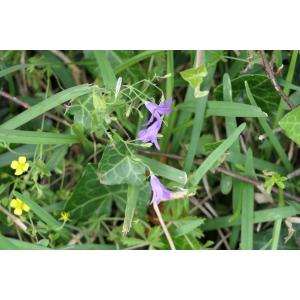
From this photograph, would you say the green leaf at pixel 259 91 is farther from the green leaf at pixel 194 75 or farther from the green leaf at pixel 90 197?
the green leaf at pixel 90 197

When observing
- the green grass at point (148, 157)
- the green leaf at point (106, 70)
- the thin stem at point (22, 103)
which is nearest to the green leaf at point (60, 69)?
the green grass at point (148, 157)

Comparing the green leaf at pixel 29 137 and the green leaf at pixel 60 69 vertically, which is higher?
the green leaf at pixel 60 69

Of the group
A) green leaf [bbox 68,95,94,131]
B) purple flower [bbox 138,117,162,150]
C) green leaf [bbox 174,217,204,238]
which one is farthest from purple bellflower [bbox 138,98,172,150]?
green leaf [bbox 174,217,204,238]

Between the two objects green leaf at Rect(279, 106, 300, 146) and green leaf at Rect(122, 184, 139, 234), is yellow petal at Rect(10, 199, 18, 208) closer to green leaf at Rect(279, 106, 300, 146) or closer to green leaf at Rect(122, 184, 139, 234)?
green leaf at Rect(122, 184, 139, 234)

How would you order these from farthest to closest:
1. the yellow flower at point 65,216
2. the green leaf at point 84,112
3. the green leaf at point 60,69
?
the green leaf at point 60,69 < the yellow flower at point 65,216 < the green leaf at point 84,112

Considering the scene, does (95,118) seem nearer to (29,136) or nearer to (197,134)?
(29,136)
